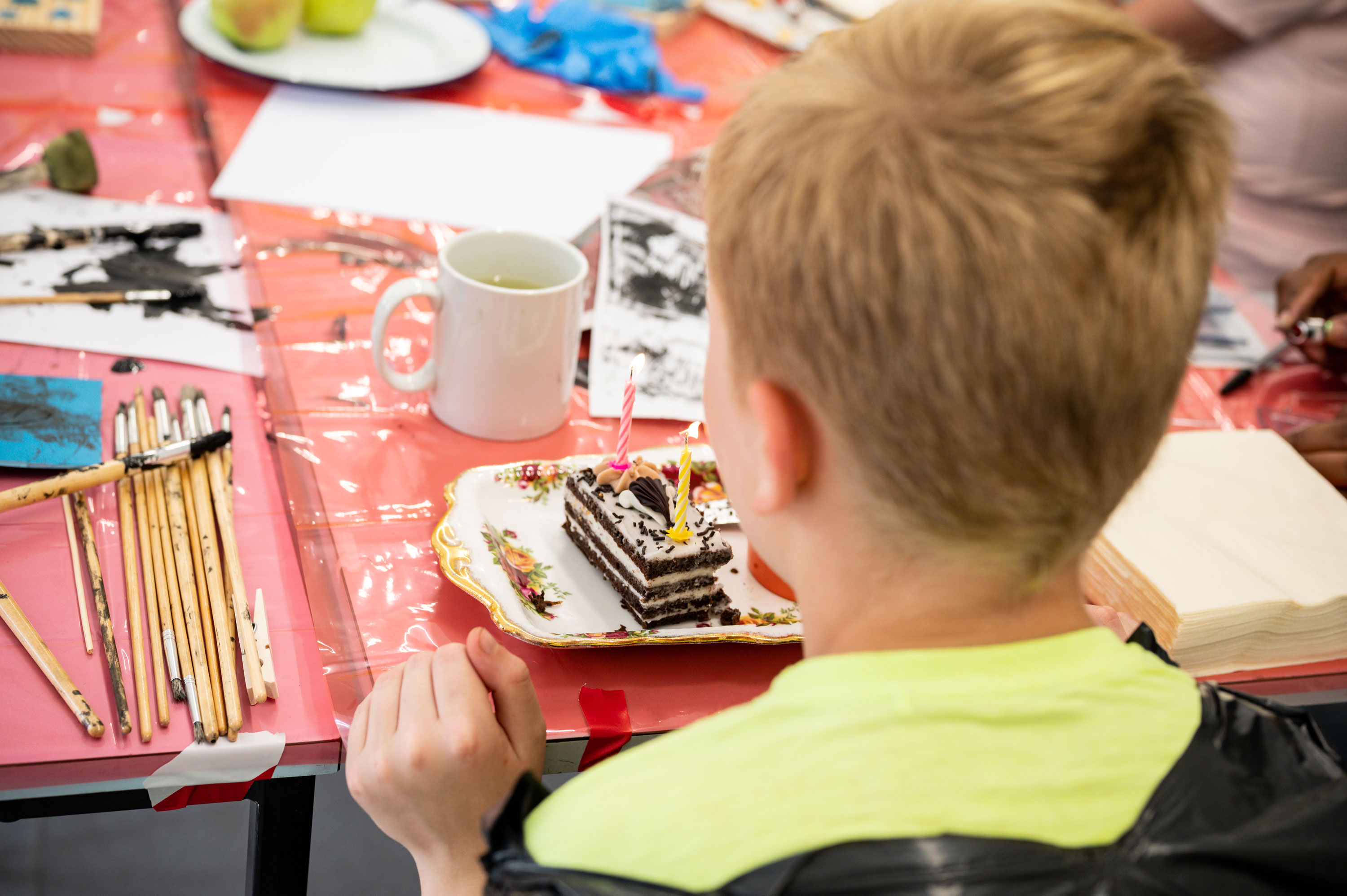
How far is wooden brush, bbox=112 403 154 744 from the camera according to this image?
0.73 m

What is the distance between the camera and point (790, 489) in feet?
1.90

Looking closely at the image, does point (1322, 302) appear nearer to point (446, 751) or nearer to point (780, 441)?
point (780, 441)

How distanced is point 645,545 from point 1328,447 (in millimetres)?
900

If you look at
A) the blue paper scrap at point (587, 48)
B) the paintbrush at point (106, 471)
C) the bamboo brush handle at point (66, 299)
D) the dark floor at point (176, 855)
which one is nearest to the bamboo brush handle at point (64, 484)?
the paintbrush at point (106, 471)

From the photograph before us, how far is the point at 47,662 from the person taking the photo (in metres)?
0.75

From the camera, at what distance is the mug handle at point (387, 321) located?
1019 millimetres

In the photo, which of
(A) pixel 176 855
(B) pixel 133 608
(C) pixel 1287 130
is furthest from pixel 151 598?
(C) pixel 1287 130

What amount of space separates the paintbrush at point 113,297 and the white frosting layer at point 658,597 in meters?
0.59

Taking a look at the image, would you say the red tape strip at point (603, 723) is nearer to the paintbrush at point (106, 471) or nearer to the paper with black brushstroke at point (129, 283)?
the paintbrush at point (106, 471)

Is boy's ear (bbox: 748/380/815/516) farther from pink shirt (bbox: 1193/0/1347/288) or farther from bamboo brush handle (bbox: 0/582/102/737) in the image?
pink shirt (bbox: 1193/0/1347/288)

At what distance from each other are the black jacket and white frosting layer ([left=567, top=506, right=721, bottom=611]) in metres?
0.25

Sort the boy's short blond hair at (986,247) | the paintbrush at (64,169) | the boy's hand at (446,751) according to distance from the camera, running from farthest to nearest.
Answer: the paintbrush at (64,169) → the boy's hand at (446,751) → the boy's short blond hair at (986,247)

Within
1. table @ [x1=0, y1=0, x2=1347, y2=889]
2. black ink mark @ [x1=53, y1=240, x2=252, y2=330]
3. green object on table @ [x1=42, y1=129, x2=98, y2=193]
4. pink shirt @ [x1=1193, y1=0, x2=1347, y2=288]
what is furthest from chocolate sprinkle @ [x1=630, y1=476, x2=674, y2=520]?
pink shirt @ [x1=1193, y1=0, x2=1347, y2=288]

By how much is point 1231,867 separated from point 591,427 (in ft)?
2.51
